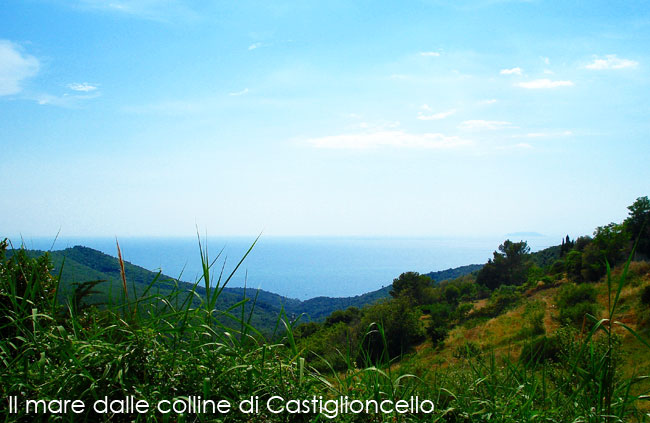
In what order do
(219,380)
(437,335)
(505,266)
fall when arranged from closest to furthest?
(219,380)
(437,335)
(505,266)

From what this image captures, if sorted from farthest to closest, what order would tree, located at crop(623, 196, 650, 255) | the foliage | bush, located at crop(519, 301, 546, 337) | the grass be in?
1. tree, located at crop(623, 196, 650, 255)
2. the foliage
3. bush, located at crop(519, 301, 546, 337)
4. the grass

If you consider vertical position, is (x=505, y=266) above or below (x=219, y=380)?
below

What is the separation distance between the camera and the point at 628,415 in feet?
5.26

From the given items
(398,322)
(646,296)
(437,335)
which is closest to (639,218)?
(646,296)

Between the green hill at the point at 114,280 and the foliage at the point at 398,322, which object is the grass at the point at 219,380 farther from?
the foliage at the point at 398,322

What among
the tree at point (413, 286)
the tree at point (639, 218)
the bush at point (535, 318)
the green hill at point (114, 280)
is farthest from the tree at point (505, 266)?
the green hill at point (114, 280)

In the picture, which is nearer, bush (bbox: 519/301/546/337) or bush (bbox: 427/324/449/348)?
bush (bbox: 519/301/546/337)

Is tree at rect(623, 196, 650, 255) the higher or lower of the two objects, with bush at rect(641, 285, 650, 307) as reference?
higher

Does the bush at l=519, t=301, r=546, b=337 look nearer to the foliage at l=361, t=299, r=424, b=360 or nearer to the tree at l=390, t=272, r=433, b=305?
the foliage at l=361, t=299, r=424, b=360

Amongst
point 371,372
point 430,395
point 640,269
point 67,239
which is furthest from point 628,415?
point 640,269

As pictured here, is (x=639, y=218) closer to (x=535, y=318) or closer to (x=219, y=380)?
(x=535, y=318)

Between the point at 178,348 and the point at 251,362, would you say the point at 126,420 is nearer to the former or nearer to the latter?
the point at 178,348

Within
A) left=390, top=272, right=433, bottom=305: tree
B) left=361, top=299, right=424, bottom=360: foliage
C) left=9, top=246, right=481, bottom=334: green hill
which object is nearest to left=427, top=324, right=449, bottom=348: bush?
left=361, top=299, right=424, bottom=360: foliage

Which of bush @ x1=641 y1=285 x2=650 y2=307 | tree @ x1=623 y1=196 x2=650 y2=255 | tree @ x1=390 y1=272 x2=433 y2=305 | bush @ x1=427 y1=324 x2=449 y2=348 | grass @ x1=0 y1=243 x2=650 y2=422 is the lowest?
bush @ x1=427 y1=324 x2=449 y2=348
